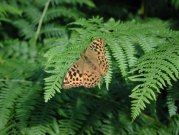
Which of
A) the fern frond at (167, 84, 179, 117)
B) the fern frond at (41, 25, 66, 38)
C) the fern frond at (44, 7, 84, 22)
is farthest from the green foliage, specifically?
the fern frond at (44, 7, 84, 22)

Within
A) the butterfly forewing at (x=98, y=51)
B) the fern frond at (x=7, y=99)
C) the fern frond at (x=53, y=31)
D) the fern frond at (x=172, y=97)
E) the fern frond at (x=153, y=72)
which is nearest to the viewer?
the fern frond at (x=153, y=72)

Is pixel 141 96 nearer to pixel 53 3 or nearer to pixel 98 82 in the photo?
pixel 98 82

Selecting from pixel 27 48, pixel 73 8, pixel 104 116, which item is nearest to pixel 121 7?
pixel 73 8

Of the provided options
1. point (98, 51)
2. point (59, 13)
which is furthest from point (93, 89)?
point (59, 13)

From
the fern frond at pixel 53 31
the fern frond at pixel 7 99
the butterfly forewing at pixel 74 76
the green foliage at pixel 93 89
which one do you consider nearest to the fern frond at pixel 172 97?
the green foliage at pixel 93 89

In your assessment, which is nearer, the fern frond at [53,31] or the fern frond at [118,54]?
the fern frond at [118,54]

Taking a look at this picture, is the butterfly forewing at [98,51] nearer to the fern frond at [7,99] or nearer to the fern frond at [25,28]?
the fern frond at [7,99]

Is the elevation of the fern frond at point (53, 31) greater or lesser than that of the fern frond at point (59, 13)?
lesser
